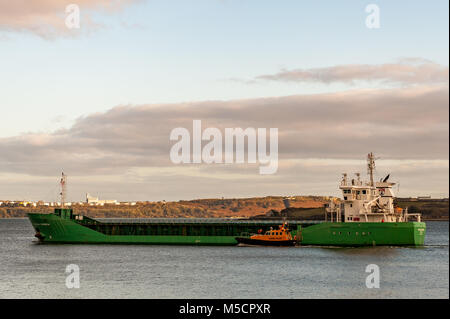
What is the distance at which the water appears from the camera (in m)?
41.7

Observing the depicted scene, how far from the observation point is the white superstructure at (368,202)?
67.5 meters

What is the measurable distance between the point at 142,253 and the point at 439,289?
35797mm

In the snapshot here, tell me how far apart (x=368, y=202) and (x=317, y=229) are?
6.77 m

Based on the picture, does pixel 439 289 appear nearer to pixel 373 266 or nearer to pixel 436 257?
pixel 373 266

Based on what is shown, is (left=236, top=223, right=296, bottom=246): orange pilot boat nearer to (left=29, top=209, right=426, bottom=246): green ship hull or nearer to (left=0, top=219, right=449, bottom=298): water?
(left=0, top=219, right=449, bottom=298): water

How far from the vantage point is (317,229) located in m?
69.9

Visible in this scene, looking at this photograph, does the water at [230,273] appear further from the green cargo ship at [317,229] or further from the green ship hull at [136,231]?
the green ship hull at [136,231]

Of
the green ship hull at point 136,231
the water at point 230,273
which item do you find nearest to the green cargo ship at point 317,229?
the green ship hull at point 136,231

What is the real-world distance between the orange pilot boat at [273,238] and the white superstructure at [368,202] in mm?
5837

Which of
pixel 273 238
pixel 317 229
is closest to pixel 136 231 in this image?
pixel 273 238

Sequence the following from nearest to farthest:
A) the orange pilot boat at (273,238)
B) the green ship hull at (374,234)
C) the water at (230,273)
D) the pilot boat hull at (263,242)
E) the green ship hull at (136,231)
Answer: the water at (230,273), the green ship hull at (374,234), the pilot boat hull at (263,242), the orange pilot boat at (273,238), the green ship hull at (136,231)

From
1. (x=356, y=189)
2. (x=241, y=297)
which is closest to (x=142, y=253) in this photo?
(x=356, y=189)

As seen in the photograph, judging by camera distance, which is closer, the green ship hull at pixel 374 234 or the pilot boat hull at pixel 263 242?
the green ship hull at pixel 374 234

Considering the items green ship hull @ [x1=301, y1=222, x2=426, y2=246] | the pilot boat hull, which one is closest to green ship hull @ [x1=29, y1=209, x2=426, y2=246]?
the pilot boat hull
